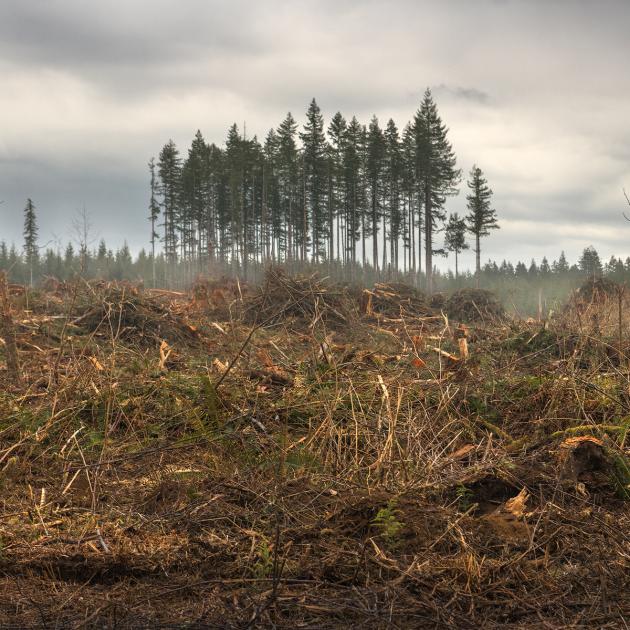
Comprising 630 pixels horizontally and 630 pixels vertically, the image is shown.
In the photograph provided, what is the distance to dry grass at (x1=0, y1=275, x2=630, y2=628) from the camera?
3184 millimetres

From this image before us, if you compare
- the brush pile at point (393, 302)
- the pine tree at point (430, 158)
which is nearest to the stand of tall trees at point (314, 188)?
the pine tree at point (430, 158)

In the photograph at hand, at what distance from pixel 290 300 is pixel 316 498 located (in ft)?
33.8

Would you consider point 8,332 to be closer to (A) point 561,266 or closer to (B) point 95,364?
(B) point 95,364

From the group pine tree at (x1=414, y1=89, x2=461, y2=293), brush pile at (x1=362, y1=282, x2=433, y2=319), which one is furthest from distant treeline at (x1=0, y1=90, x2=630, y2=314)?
brush pile at (x1=362, y1=282, x2=433, y2=319)

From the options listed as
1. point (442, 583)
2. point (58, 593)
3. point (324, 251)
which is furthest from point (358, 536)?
point (324, 251)

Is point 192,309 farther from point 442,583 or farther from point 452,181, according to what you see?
point 452,181

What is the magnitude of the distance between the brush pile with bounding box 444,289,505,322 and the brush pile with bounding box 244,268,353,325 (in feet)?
20.9

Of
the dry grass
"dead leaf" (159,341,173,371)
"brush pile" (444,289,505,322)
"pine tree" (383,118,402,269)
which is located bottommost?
the dry grass

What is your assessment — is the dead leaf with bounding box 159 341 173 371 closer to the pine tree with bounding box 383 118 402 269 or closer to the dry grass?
the dry grass

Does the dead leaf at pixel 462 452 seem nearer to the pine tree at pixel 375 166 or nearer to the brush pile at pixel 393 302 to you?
the brush pile at pixel 393 302

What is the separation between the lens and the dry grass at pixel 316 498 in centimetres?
318

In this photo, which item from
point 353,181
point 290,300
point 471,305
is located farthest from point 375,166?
point 290,300

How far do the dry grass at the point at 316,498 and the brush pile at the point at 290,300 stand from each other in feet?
21.6

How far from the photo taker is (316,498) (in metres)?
4.39
